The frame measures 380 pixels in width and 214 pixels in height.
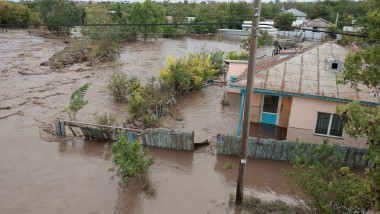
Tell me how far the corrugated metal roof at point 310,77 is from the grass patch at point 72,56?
71.2 ft

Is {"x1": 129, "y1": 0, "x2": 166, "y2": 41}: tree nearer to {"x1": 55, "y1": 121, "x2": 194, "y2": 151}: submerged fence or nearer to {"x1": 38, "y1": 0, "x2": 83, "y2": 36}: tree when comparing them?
{"x1": 38, "y1": 0, "x2": 83, "y2": 36}: tree

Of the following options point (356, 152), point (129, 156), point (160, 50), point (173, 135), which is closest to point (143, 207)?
point (129, 156)

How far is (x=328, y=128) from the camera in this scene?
1115cm

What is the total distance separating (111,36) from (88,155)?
22399 mm

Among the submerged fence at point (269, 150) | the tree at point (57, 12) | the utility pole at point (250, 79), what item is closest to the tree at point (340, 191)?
the utility pole at point (250, 79)

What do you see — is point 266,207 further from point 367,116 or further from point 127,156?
point 127,156

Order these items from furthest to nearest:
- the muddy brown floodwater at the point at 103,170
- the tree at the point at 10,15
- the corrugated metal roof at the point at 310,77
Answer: the tree at the point at 10,15 < the corrugated metal roof at the point at 310,77 < the muddy brown floodwater at the point at 103,170

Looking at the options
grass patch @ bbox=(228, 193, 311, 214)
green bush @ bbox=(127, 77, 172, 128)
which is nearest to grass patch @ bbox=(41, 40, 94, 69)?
green bush @ bbox=(127, 77, 172, 128)

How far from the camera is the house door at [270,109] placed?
515 inches

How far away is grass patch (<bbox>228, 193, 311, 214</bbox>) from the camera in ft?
25.7

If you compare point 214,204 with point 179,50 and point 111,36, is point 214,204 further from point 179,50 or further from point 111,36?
point 179,50

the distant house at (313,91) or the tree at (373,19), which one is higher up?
the tree at (373,19)

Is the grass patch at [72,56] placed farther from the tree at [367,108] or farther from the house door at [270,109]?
the tree at [367,108]

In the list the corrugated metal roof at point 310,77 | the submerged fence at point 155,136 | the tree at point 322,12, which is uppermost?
the tree at point 322,12
